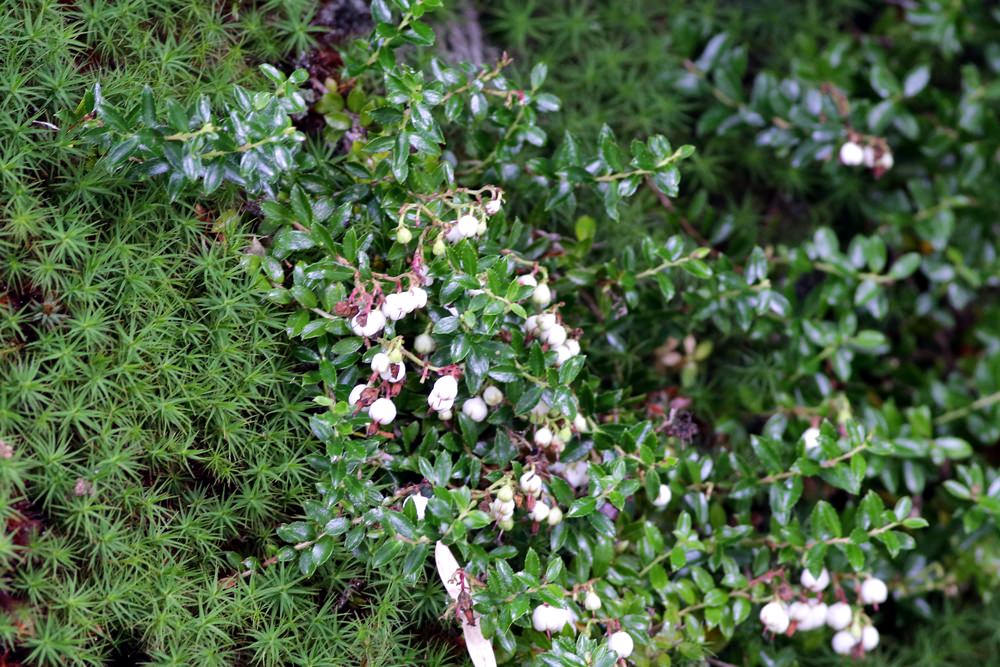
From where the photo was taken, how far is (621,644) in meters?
1.83

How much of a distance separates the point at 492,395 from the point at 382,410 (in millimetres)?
255

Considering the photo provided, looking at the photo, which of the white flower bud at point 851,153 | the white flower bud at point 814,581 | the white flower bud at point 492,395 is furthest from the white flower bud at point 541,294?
the white flower bud at point 851,153

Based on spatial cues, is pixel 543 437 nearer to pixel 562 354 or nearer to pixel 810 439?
pixel 562 354

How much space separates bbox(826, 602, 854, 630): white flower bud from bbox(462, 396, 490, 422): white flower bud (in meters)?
0.97

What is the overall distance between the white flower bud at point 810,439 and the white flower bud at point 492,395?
78 cm

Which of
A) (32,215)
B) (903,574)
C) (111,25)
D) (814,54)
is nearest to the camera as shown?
(32,215)

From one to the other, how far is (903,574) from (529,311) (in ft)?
4.46

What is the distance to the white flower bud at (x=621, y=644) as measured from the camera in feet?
6.00

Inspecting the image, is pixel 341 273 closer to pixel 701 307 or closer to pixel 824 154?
pixel 701 307

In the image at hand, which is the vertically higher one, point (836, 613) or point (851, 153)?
point (851, 153)

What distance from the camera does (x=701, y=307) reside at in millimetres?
2373

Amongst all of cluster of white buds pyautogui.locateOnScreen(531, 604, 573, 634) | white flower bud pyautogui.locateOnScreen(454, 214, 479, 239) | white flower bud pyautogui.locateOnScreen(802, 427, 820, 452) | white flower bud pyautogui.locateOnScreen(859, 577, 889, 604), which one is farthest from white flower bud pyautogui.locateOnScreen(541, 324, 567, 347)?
white flower bud pyautogui.locateOnScreen(859, 577, 889, 604)

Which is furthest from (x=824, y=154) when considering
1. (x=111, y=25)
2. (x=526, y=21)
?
(x=111, y=25)

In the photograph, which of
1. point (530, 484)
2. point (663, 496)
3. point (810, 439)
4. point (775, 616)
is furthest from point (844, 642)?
point (530, 484)
